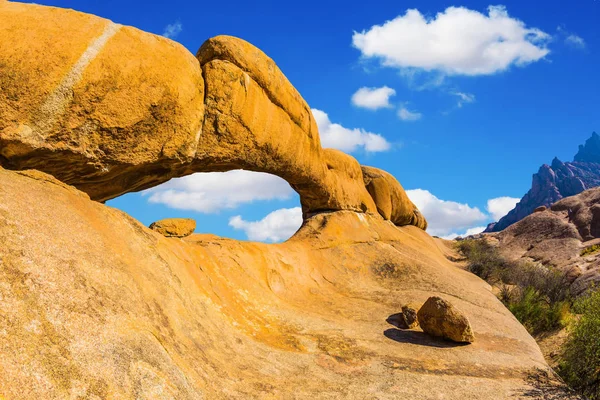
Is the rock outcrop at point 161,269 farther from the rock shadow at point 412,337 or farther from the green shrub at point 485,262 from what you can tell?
the green shrub at point 485,262

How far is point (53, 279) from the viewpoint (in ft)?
17.5

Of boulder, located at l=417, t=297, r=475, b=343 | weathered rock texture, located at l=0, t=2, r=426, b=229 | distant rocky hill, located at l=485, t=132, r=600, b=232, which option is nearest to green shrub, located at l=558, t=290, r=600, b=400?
boulder, located at l=417, t=297, r=475, b=343

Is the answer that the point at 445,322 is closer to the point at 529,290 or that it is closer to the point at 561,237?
the point at 529,290

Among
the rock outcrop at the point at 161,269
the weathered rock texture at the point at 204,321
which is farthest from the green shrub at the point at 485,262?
the rock outcrop at the point at 161,269

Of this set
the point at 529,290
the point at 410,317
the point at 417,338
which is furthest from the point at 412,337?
the point at 529,290

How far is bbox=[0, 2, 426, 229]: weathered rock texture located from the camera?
705cm

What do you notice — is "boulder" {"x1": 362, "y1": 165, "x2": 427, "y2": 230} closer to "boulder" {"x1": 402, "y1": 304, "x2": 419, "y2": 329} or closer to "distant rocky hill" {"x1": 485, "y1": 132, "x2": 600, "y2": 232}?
"boulder" {"x1": 402, "y1": 304, "x2": 419, "y2": 329}

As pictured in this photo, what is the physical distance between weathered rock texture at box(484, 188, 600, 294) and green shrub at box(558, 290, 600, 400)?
47.4 feet

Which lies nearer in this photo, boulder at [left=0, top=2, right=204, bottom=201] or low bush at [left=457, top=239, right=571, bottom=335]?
boulder at [left=0, top=2, right=204, bottom=201]

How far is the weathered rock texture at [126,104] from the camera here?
23.1 ft

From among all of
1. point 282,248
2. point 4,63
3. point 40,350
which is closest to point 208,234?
point 282,248

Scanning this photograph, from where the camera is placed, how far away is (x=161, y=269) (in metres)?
8.14

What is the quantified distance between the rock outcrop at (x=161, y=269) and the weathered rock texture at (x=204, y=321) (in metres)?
0.03

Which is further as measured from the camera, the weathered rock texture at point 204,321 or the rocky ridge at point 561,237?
the rocky ridge at point 561,237
